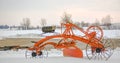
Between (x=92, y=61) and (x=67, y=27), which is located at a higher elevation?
(x=67, y=27)

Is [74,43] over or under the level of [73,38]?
under

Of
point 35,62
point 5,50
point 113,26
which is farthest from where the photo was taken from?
point 113,26

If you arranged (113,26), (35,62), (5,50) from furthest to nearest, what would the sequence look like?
(113,26) → (5,50) → (35,62)

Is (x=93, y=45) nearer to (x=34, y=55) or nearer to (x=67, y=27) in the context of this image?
(x=67, y=27)

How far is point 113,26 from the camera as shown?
32875 mm

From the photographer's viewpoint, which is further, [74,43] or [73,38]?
[74,43]

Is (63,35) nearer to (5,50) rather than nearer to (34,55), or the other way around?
(34,55)

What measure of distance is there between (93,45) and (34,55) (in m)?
1.80

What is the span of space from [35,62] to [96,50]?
5.94ft

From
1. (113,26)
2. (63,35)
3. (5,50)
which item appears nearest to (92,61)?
(63,35)

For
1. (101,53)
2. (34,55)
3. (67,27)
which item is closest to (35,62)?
(34,55)

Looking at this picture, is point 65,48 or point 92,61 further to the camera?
point 65,48

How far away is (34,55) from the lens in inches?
332

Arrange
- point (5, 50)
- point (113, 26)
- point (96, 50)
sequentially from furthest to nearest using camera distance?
point (113, 26) < point (5, 50) < point (96, 50)
